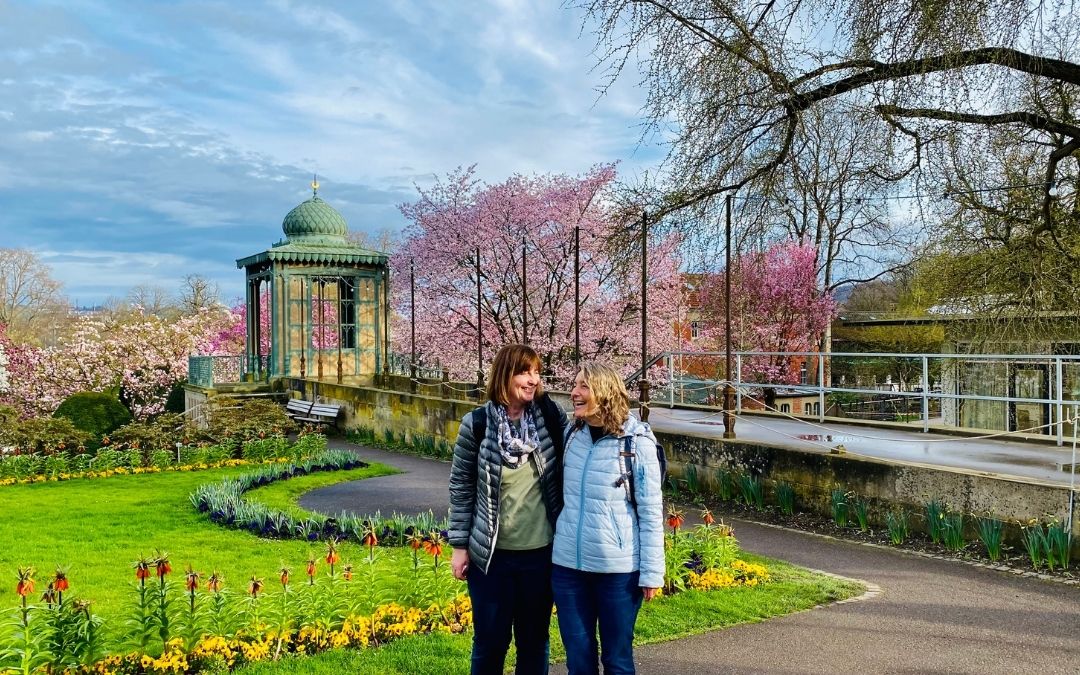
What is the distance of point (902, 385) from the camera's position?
31.5m

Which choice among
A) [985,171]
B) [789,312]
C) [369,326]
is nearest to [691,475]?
[985,171]

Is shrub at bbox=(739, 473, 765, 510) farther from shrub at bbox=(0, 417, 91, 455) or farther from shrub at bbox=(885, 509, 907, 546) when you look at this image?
shrub at bbox=(0, 417, 91, 455)

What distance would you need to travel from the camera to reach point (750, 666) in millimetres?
4531

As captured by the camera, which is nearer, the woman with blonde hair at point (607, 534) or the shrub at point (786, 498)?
the woman with blonde hair at point (607, 534)

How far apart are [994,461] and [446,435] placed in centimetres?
859

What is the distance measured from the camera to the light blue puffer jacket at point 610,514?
343 centimetres

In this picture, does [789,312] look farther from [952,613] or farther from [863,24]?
[952,613]

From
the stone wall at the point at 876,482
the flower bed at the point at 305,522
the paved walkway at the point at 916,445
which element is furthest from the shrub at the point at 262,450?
the stone wall at the point at 876,482

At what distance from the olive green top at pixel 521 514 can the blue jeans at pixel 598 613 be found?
0.59 feet

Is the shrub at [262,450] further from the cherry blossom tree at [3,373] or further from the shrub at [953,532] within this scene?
the cherry blossom tree at [3,373]

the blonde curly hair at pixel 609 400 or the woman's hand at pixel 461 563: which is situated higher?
the blonde curly hair at pixel 609 400

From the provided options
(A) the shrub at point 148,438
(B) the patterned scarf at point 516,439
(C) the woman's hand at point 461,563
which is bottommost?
(A) the shrub at point 148,438

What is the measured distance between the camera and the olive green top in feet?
11.8

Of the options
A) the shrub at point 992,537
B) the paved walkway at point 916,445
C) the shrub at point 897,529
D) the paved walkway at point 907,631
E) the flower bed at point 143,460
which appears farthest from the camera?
the flower bed at point 143,460
